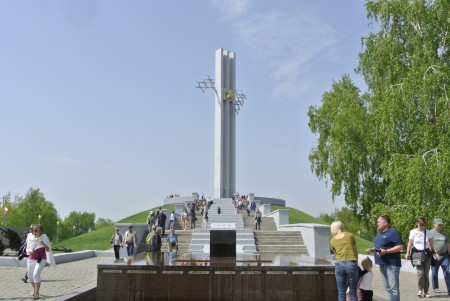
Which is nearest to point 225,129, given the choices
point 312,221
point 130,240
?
point 312,221

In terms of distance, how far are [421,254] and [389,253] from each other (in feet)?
11.6

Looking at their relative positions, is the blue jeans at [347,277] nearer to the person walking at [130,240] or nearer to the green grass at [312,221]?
the person walking at [130,240]

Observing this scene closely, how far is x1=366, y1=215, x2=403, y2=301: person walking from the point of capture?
7859 millimetres

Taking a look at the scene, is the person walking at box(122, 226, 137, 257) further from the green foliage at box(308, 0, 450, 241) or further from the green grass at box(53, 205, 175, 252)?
the green grass at box(53, 205, 175, 252)

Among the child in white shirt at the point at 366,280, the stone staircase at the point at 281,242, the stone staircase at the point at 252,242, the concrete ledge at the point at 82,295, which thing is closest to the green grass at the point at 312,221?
the stone staircase at the point at 281,242

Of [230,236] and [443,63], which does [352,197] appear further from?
[230,236]

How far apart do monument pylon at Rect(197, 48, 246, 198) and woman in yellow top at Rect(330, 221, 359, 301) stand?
1974 inches

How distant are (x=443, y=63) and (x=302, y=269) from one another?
13.4 meters

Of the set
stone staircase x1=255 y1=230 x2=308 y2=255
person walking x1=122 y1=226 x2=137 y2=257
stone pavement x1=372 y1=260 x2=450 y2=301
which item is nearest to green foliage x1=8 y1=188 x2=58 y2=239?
stone staircase x1=255 y1=230 x2=308 y2=255

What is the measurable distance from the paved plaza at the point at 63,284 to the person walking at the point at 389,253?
79.9 inches

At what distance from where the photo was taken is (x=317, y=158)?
28.2m

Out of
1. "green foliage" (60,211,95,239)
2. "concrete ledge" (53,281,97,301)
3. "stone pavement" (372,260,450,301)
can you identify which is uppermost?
"green foliage" (60,211,95,239)

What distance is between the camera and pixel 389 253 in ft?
26.0

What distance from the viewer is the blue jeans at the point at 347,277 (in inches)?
290
